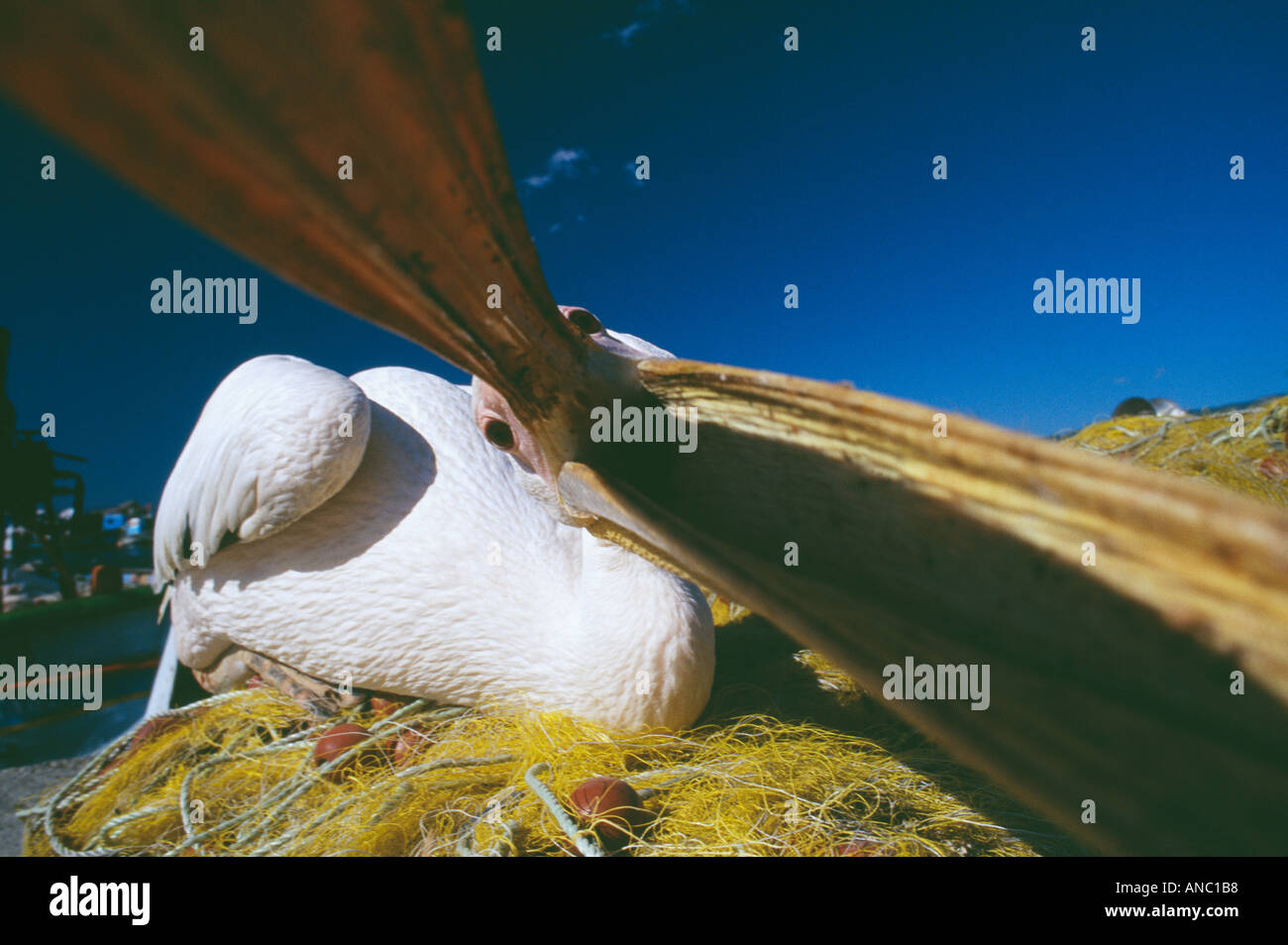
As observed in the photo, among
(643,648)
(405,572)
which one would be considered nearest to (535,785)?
(643,648)

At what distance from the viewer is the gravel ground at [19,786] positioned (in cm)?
197

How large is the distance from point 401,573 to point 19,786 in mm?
2047

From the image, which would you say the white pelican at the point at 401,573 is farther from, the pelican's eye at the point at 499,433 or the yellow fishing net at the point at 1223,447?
the yellow fishing net at the point at 1223,447

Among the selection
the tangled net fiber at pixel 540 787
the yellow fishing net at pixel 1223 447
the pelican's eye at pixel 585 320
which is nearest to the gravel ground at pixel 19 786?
the tangled net fiber at pixel 540 787

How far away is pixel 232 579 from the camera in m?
2.19

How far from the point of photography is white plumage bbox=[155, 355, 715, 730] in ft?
5.70

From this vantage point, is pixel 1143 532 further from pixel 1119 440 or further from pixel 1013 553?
pixel 1119 440

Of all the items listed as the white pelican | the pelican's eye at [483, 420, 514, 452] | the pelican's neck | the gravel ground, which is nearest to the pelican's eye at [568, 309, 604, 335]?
the pelican's eye at [483, 420, 514, 452]

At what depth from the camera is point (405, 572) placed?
2.00 m

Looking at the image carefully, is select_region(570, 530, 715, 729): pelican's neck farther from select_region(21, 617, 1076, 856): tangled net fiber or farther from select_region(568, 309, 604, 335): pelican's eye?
select_region(568, 309, 604, 335): pelican's eye

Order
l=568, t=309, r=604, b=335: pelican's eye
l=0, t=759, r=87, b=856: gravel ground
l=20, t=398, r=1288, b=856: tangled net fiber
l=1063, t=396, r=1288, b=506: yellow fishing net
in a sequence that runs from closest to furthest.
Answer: l=568, t=309, r=604, b=335: pelican's eye, l=20, t=398, r=1288, b=856: tangled net fiber, l=0, t=759, r=87, b=856: gravel ground, l=1063, t=396, r=1288, b=506: yellow fishing net

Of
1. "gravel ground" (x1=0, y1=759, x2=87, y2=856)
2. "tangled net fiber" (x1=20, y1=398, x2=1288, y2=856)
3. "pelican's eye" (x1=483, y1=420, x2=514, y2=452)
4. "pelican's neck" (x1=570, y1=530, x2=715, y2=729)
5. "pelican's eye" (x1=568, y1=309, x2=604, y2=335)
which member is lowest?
"gravel ground" (x1=0, y1=759, x2=87, y2=856)

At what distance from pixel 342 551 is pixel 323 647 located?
0.34m
